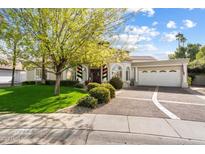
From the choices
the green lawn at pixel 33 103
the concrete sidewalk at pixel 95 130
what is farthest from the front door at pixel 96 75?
the concrete sidewalk at pixel 95 130

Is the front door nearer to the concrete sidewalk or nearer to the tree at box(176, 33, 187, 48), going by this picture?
the concrete sidewalk

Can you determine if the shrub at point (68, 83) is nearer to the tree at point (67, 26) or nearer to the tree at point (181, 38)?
the tree at point (67, 26)

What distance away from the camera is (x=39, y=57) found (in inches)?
428

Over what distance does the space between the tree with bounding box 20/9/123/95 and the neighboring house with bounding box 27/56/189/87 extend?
10.6 metres

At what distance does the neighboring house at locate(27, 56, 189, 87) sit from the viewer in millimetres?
22844

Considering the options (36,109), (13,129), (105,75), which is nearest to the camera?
(13,129)

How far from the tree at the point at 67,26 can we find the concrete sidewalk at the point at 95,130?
364 centimetres

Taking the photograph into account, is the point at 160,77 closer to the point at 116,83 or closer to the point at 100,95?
the point at 116,83

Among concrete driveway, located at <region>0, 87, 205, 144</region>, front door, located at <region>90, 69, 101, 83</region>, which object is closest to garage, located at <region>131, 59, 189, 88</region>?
front door, located at <region>90, 69, 101, 83</region>

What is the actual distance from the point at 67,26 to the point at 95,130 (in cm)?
541

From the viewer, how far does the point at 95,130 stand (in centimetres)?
662

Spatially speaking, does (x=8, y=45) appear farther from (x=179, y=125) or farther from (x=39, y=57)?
(x=179, y=125)
